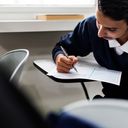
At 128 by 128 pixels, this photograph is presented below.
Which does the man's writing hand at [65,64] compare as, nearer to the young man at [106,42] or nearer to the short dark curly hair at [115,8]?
the young man at [106,42]

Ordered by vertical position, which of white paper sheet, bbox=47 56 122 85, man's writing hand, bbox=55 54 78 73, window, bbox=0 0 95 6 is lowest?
white paper sheet, bbox=47 56 122 85

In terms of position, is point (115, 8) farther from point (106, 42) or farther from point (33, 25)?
point (33, 25)

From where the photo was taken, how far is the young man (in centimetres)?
106

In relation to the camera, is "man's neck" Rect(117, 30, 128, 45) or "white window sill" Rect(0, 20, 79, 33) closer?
"man's neck" Rect(117, 30, 128, 45)

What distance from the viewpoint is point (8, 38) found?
176 centimetres

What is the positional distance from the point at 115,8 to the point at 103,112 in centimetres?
76

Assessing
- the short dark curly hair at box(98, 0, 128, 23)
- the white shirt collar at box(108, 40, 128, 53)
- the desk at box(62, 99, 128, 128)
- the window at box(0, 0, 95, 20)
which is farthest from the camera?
the window at box(0, 0, 95, 20)

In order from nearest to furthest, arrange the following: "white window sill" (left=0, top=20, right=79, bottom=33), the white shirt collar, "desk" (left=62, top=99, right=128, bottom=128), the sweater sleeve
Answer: "desk" (left=62, top=99, right=128, bottom=128)
the white shirt collar
the sweater sleeve
"white window sill" (left=0, top=20, right=79, bottom=33)

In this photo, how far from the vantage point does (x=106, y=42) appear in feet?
4.31

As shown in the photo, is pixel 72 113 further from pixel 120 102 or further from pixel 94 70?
pixel 94 70

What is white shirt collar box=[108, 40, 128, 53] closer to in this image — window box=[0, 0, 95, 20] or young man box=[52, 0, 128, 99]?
young man box=[52, 0, 128, 99]

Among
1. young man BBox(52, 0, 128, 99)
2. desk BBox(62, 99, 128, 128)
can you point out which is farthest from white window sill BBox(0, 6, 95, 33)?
desk BBox(62, 99, 128, 128)

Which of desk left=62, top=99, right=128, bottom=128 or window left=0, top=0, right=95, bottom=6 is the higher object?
desk left=62, top=99, right=128, bottom=128

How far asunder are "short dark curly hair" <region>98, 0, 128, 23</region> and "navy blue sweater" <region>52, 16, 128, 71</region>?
242 millimetres
